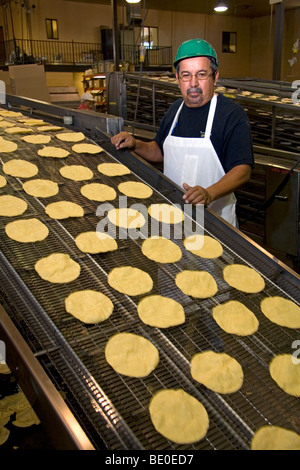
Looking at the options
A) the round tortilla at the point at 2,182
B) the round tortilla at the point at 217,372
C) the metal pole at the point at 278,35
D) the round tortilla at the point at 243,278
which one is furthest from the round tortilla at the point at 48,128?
the metal pole at the point at 278,35

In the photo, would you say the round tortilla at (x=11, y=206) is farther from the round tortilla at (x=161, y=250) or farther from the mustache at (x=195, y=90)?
the mustache at (x=195, y=90)

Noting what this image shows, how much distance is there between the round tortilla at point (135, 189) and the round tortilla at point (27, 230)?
0.47 metres

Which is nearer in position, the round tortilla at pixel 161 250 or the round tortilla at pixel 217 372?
the round tortilla at pixel 217 372

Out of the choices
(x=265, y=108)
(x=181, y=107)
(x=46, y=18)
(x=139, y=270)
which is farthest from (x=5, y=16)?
(x=139, y=270)

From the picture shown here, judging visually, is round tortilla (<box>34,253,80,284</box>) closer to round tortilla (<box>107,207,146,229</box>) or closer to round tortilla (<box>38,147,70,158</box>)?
round tortilla (<box>107,207,146,229</box>)

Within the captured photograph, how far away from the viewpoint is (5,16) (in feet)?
57.7

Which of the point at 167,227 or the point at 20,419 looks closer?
the point at 20,419

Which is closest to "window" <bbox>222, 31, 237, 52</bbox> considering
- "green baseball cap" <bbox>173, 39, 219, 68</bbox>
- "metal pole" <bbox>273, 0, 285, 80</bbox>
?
"metal pole" <bbox>273, 0, 285, 80</bbox>

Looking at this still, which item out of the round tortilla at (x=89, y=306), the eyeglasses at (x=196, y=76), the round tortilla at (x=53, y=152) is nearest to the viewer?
the round tortilla at (x=89, y=306)

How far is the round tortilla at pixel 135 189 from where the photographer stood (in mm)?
1836

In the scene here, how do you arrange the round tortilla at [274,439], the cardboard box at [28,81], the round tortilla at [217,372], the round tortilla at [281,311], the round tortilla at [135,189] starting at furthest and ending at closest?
the cardboard box at [28,81] < the round tortilla at [135,189] < the round tortilla at [281,311] < the round tortilla at [217,372] < the round tortilla at [274,439]

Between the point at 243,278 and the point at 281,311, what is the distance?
0.19 meters
